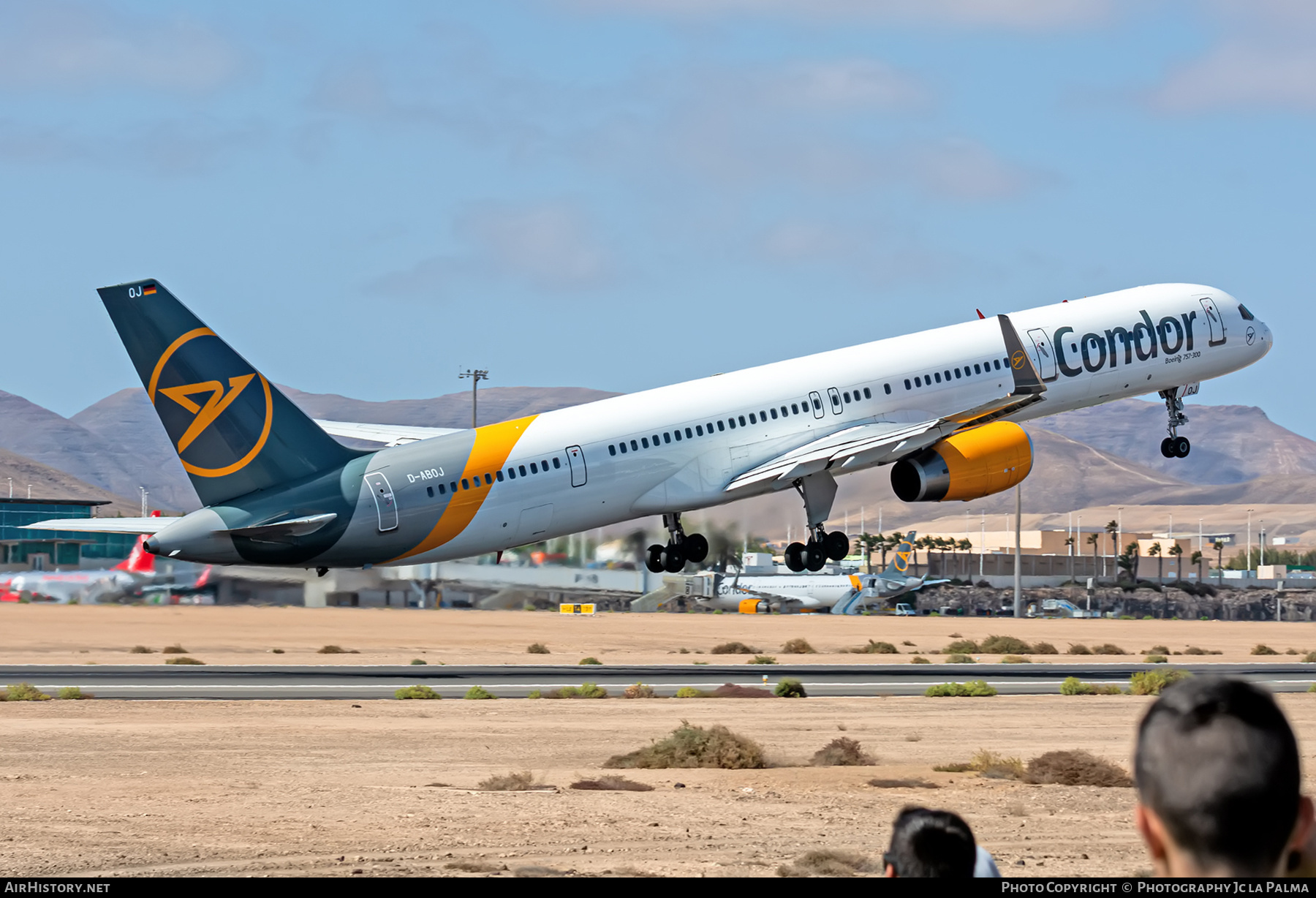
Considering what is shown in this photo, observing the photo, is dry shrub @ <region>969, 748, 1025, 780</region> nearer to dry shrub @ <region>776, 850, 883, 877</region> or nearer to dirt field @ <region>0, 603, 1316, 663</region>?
dry shrub @ <region>776, 850, 883, 877</region>

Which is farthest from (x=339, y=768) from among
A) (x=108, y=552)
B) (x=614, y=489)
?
(x=108, y=552)

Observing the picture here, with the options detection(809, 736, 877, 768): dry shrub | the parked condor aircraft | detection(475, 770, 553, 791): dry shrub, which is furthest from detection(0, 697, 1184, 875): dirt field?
the parked condor aircraft

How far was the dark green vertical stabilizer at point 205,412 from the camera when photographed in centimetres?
4100

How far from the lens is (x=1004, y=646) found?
301ft

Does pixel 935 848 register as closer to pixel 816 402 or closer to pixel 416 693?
pixel 816 402

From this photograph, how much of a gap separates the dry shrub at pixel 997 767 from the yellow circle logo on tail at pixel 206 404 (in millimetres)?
19195

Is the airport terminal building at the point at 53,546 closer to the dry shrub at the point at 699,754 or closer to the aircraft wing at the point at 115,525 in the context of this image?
the aircraft wing at the point at 115,525

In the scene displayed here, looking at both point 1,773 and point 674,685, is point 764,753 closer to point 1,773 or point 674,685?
point 1,773

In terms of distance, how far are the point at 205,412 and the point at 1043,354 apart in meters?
23.9

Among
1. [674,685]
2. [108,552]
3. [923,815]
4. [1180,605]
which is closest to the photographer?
[923,815]

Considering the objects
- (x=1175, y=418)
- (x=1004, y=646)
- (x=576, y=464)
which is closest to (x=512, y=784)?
(x=576, y=464)

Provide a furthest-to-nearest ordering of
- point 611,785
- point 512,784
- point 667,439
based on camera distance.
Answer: point 667,439
point 611,785
point 512,784

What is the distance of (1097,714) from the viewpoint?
45344 mm

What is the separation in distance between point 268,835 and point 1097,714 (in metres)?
28.1
